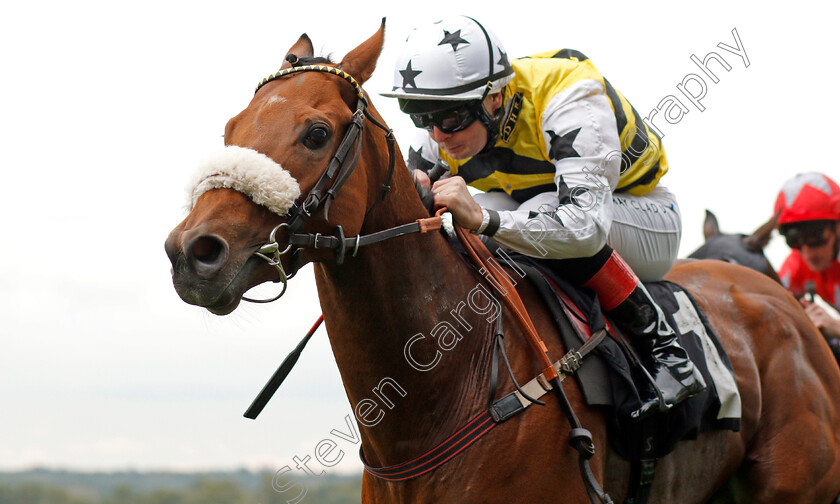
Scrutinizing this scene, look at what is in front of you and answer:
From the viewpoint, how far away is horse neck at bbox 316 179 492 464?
10.0ft

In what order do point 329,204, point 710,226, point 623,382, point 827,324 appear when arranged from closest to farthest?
point 329,204 → point 623,382 → point 827,324 → point 710,226

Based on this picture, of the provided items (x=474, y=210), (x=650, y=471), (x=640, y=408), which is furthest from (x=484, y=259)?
(x=650, y=471)

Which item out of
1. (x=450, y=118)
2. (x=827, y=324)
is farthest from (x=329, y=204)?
(x=827, y=324)

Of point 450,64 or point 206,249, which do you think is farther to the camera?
point 450,64

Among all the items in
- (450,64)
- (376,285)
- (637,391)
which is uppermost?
(450,64)

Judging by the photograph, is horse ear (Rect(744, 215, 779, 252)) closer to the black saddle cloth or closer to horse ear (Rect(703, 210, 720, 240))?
horse ear (Rect(703, 210, 720, 240))

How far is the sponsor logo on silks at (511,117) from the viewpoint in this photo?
3826 mm

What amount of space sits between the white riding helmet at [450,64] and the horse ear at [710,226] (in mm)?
4689

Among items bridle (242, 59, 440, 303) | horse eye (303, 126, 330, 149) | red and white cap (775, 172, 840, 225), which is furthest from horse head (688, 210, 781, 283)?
horse eye (303, 126, 330, 149)

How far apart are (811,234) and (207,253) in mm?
6402

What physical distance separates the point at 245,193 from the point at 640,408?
1993 mm

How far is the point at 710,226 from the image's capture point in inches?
304

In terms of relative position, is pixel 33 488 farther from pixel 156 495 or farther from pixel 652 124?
pixel 652 124

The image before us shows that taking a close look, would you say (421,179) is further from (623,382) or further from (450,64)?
(623,382)
